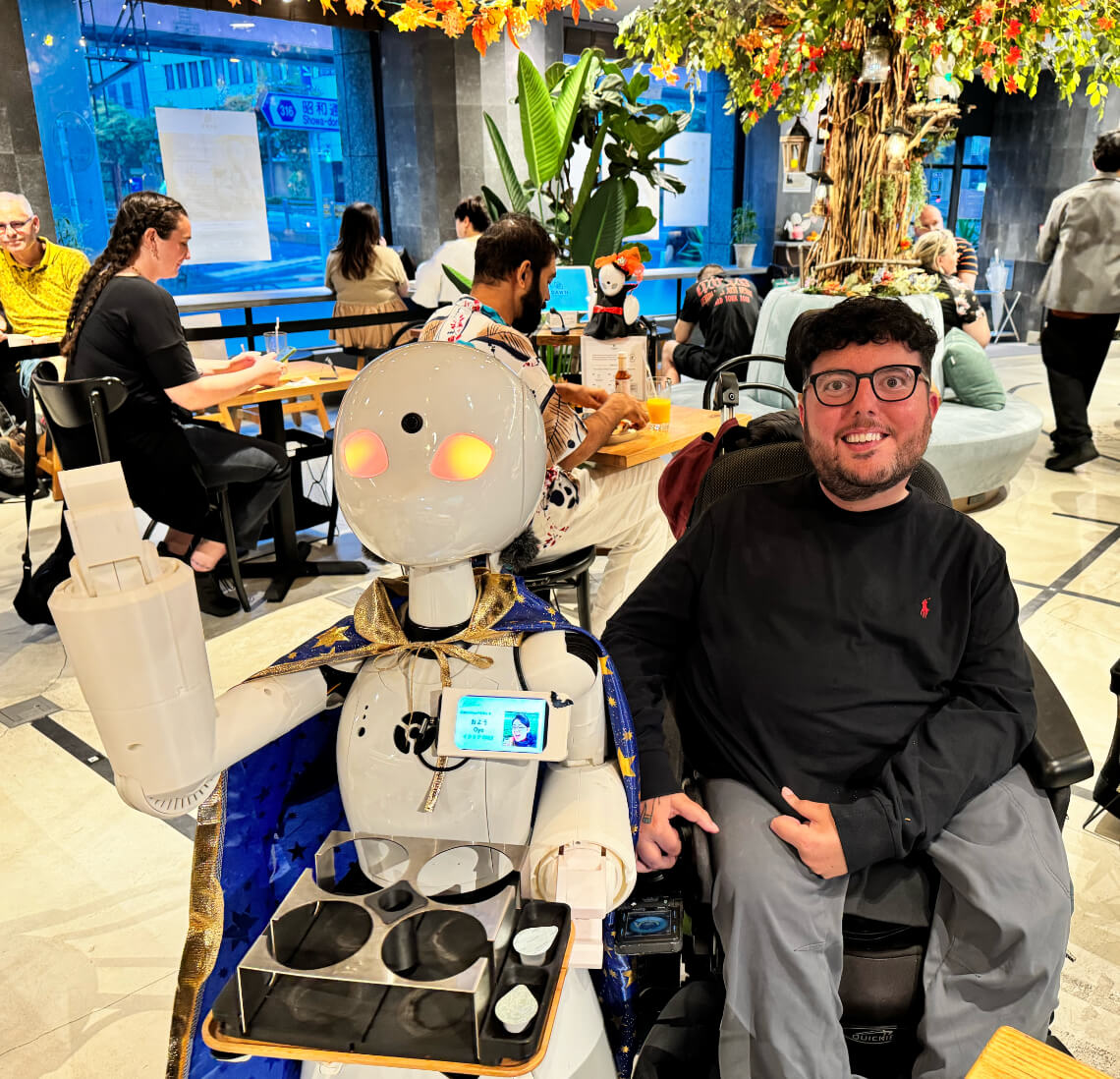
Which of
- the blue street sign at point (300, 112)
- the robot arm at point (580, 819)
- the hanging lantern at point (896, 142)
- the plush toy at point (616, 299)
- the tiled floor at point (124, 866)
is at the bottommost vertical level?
the tiled floor at point (124, 866)

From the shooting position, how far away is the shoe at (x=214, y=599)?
3.71m

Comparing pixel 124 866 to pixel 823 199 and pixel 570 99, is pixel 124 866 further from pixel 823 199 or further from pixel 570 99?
pixel 823 199

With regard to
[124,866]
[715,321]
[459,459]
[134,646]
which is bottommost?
[124,866]

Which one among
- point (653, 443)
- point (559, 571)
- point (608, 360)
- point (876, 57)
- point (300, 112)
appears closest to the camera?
point (559, 571)

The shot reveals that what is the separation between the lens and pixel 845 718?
1.53 metres

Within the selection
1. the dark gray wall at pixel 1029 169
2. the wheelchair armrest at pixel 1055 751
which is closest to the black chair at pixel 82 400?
the wheelchair armrest at pixel 1055 751

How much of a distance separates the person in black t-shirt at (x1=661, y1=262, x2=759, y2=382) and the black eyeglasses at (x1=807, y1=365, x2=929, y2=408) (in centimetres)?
374

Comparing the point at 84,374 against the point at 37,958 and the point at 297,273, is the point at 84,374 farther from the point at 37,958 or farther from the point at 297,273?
the point at 297,273

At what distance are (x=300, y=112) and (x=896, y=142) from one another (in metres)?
5.33

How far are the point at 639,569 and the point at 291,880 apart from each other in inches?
107

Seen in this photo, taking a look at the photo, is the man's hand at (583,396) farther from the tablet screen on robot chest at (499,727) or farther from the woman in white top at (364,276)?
the woman in white top at (364,276)

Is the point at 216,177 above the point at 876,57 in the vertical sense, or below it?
below

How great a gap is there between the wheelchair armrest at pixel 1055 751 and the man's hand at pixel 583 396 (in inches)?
68.2

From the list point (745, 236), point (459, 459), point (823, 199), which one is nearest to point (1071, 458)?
point (823, 199)
